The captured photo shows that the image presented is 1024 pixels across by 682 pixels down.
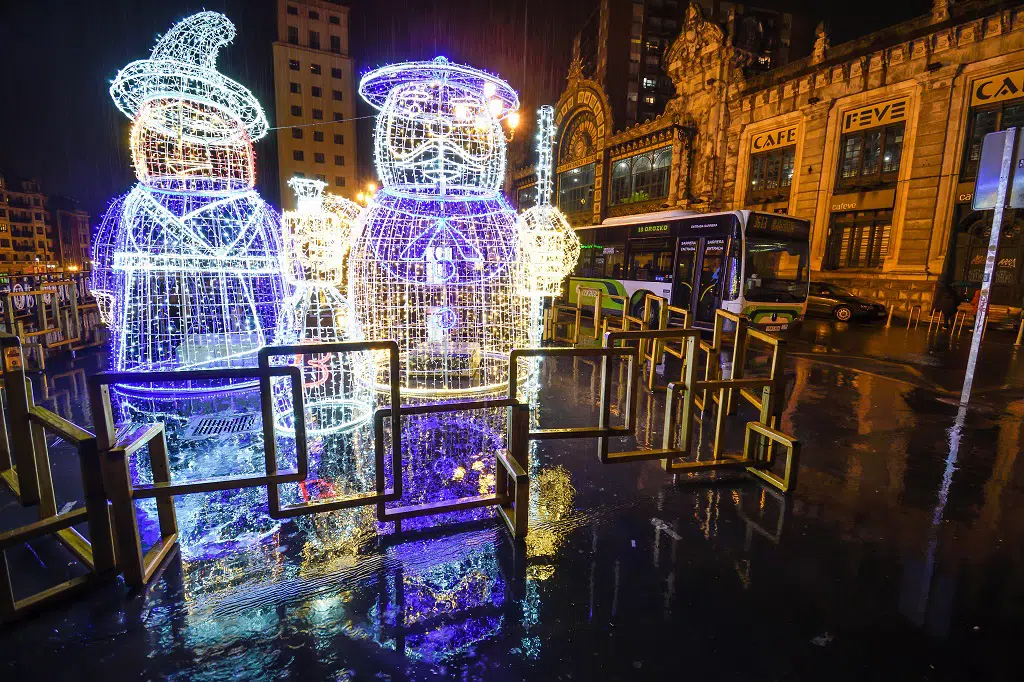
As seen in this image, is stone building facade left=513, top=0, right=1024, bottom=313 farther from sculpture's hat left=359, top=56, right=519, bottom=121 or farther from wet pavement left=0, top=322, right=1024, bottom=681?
sculpture's hat left=359, top=56, right=519, bottom=121

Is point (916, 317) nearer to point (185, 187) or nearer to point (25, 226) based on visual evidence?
point (185, 187)

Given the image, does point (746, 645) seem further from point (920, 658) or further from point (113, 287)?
point (113, 287)

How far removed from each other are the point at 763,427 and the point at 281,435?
465 centimetres

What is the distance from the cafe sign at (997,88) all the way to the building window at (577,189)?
17.0m

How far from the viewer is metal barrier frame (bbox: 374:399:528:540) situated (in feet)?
10.3

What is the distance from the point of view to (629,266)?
14.8 meters

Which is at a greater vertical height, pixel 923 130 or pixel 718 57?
pixel 718 57

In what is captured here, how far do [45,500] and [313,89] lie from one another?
152 ft

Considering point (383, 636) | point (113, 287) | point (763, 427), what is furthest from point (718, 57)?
point (383, 636)

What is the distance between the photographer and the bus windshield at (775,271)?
1077cm

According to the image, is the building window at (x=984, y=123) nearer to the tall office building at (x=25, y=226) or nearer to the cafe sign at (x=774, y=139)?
the cafe sign at (x=774, y=139)

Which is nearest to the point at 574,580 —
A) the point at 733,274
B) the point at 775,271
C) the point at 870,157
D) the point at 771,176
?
the point at 733,274

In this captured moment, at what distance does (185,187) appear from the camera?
504cm

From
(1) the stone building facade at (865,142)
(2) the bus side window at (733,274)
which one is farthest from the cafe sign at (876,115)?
(2) the bus side window at (733,274)
